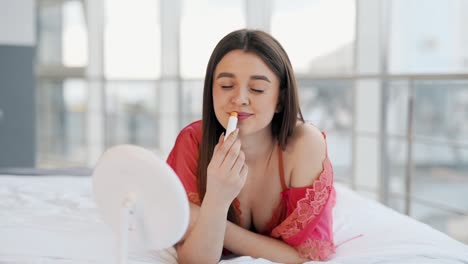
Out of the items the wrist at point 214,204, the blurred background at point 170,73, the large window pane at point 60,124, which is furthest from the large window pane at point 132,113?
the wrist at point 214,204

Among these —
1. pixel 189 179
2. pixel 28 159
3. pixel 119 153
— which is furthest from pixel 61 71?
pixel 119 153

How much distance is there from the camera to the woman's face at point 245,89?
1085 mm

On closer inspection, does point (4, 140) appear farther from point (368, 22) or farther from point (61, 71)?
point (368, 22)

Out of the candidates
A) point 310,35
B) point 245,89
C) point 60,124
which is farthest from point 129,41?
point 245,89

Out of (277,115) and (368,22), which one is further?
(368,22)

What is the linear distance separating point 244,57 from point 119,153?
432mm

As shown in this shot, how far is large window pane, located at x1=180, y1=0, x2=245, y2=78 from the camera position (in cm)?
443

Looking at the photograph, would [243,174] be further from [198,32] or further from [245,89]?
[198,32]

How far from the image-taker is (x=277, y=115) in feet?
4.03

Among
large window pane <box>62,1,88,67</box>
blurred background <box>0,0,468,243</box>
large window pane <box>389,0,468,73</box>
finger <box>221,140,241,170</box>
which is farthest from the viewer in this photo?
large window pane <box>389,0,468,73</box>

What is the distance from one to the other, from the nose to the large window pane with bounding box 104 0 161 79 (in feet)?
11.9

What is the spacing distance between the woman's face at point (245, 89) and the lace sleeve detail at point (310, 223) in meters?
0.17

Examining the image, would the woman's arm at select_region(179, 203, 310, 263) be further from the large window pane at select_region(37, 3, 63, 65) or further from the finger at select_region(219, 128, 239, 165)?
the large window pane at select_region(37, 3, 63, 65)

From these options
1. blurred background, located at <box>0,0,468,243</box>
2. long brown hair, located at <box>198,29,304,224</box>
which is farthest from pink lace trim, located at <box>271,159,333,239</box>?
blurred background, located at <box>0,0,468,243</box>
